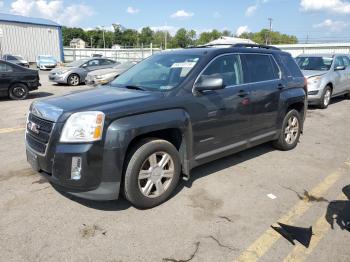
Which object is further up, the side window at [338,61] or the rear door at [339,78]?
the side window at [338,61]

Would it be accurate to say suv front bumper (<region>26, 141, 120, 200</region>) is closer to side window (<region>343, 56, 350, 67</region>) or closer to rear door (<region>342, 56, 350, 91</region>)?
rear door (<region>342, 56, 350, 91</region>)

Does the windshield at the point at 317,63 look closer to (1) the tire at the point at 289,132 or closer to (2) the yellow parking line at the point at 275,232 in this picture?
(1) the tire at the point at 289,132

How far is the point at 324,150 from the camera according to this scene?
6359 mm

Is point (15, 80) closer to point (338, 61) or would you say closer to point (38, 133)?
point (38, 133)

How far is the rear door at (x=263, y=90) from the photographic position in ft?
16.4

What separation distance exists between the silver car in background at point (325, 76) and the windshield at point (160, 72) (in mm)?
7259

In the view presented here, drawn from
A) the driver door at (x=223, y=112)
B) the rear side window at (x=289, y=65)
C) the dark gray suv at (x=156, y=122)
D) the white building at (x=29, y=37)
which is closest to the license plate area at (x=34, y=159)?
the dark gray suv at (x=156, y=122)

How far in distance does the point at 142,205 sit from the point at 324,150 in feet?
13.6

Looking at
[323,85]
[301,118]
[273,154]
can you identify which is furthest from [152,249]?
[323,85]

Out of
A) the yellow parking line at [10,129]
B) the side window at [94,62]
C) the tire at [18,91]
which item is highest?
the side window at [94,62]

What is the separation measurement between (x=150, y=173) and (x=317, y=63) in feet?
32.8

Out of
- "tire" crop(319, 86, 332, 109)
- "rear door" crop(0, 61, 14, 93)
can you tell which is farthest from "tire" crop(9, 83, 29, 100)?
"tire" crop(319, 86, 332, 109)

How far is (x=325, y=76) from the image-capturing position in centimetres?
1089

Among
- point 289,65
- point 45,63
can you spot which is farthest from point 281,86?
point 45,63
